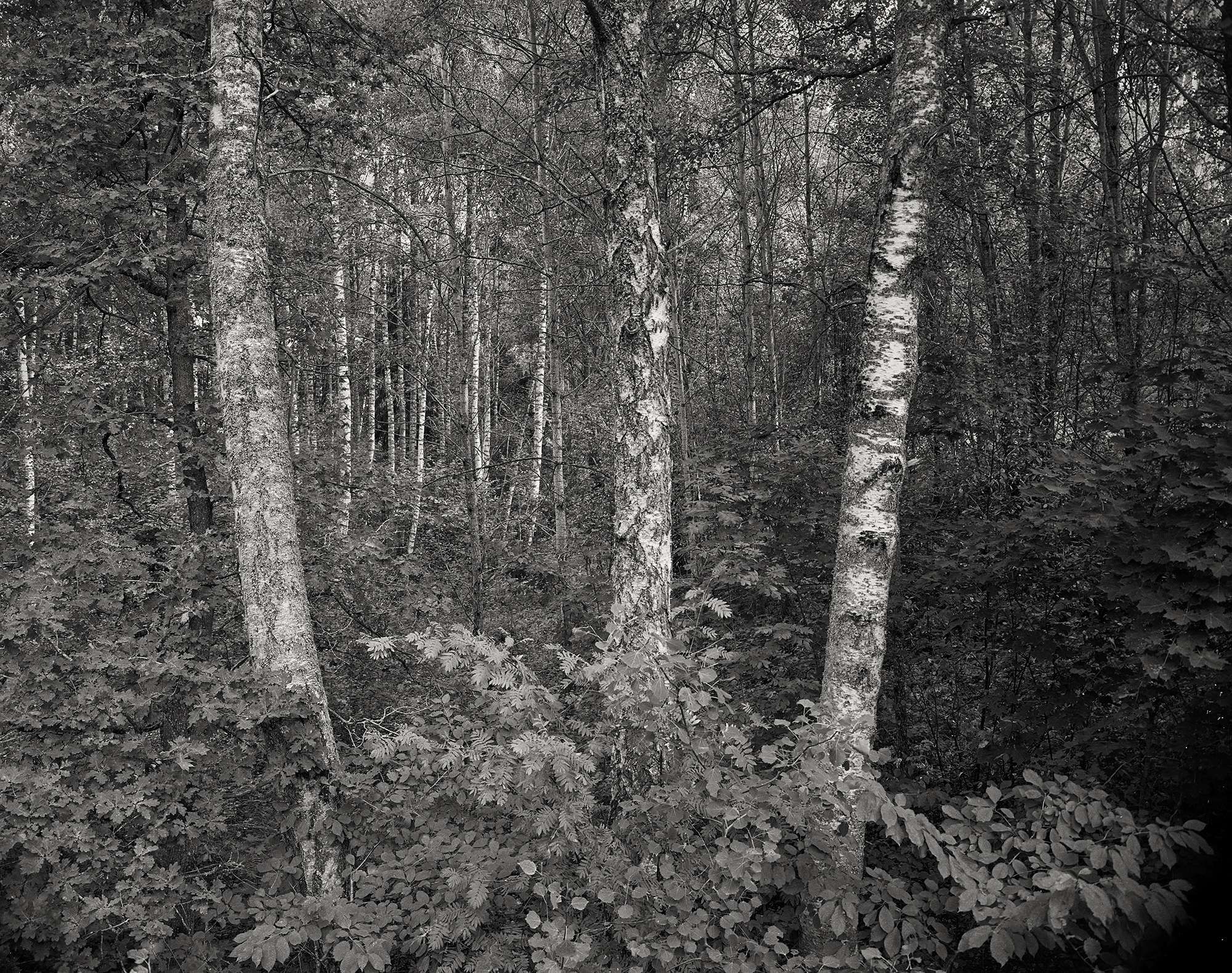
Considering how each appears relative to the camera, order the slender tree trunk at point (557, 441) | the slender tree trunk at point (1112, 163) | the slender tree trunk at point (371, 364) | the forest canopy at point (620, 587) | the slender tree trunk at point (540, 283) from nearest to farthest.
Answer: the forest canopy at point (620, 587) → the slender tree trunk at point (1112, 163) → the slender tree trunk at point (540, 283) → the slender tree trunk at point (557, 441) → the slender tree trunk at point (371, 364)

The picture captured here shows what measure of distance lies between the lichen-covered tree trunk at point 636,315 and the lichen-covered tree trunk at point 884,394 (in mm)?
1075

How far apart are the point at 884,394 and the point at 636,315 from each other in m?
1.55

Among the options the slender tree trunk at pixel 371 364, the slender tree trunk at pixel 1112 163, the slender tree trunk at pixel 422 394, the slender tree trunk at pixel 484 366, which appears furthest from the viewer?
the slender tree trunk at pixel 371 364

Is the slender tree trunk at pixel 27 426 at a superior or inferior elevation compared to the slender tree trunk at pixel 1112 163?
inferior

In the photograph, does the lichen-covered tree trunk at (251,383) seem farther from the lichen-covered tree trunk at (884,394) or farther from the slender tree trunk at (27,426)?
the lichen-covered tree trunk at (884,394)

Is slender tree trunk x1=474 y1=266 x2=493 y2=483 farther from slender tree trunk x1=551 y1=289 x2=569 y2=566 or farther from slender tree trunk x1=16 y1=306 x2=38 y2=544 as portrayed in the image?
slender tree trunk x1=16 y1=306 x2=38 y2=544

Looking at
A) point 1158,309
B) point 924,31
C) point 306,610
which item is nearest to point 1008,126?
point 1158,309

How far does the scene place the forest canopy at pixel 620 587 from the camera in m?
3.27

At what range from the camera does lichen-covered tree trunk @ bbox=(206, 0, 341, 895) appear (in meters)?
4.47

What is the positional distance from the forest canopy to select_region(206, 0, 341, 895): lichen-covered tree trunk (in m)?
0.03

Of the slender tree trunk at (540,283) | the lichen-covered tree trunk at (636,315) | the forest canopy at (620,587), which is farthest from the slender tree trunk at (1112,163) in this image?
the slender tree trunk at (540,283)

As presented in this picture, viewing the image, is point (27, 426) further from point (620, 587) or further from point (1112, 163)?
point (1112, 163)

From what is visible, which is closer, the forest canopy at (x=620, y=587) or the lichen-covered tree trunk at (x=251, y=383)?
the forest canopy at (x=620, y=587)

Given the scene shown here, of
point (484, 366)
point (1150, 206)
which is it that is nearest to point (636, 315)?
point (1150, 206)
